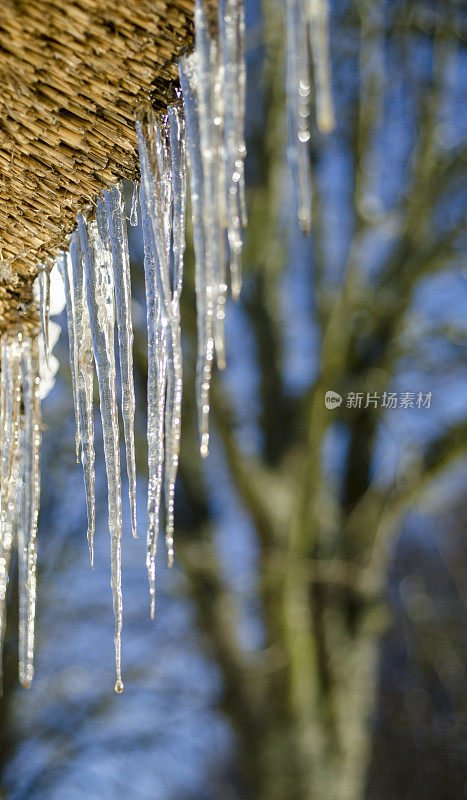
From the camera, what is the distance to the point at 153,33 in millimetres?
887

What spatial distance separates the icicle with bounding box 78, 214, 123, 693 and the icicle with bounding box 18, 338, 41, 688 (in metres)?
0.16

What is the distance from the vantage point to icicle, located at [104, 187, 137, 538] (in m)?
1.31

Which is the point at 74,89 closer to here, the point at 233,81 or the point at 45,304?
the point at 233,81

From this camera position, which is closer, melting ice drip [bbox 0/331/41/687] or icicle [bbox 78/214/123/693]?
icicle [bbox 78/214/123/693]

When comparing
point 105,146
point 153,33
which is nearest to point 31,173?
point 105,146

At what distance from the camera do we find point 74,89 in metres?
0.94

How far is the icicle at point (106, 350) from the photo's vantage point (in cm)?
143

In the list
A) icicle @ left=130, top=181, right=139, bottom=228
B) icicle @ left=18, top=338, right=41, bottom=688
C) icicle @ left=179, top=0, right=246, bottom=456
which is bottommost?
icicle @ left=18, top=338, right=41, bottom=688

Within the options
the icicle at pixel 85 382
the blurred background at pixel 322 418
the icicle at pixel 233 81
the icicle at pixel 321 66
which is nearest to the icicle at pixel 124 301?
the icicle at pixel 85 382

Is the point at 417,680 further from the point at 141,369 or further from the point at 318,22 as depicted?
the point at 318,22

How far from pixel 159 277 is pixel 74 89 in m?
0.39

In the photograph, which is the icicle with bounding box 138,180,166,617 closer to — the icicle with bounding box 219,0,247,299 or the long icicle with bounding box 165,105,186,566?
the long icicle with bounding box 165,105,186,566

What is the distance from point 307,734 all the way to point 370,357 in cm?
283

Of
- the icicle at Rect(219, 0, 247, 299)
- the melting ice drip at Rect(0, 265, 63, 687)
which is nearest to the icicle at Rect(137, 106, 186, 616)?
the icicle at Rect(219, 0, 247, 299)
